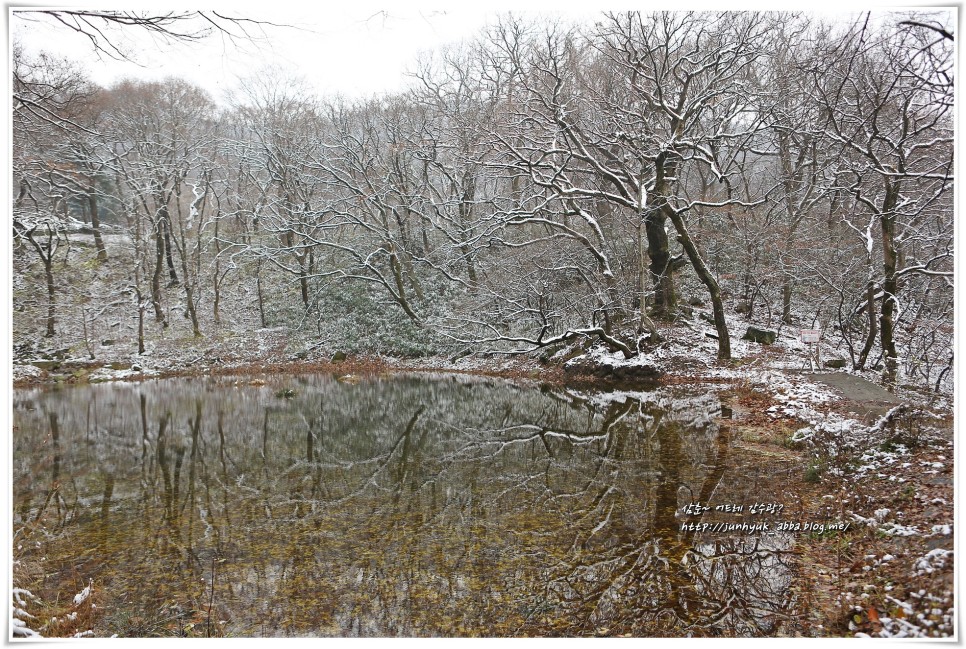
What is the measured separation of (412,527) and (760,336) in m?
14.1

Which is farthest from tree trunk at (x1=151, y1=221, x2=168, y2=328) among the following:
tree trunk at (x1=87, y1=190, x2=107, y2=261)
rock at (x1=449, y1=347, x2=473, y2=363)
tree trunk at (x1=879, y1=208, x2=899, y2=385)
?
tree trunk at (x1=879, y1=208, x2=899, y2=385)

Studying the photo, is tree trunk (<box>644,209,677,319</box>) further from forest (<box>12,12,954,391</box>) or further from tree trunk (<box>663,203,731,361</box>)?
tree trunk (<box>663,203,731,361</box>)

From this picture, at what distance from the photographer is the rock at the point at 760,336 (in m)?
16.3

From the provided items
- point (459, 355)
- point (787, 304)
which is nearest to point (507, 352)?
point (459, 355)

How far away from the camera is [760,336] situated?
16469 mm

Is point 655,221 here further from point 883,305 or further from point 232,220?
point 232,220

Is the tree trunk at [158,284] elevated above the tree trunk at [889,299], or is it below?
above

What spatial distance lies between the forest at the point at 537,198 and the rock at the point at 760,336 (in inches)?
42.6

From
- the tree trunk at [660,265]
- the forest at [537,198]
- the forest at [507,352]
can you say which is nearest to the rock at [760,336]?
the forest at [507,352]

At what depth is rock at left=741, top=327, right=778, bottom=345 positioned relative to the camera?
640 inches

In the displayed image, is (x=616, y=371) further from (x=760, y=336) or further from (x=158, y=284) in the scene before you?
(x=158, y=284)

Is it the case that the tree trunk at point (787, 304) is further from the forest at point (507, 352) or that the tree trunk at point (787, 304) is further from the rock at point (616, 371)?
the rock at point (616, 371)

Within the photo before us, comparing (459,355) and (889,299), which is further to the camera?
(459,355)

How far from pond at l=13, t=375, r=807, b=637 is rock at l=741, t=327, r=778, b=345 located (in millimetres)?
6495
